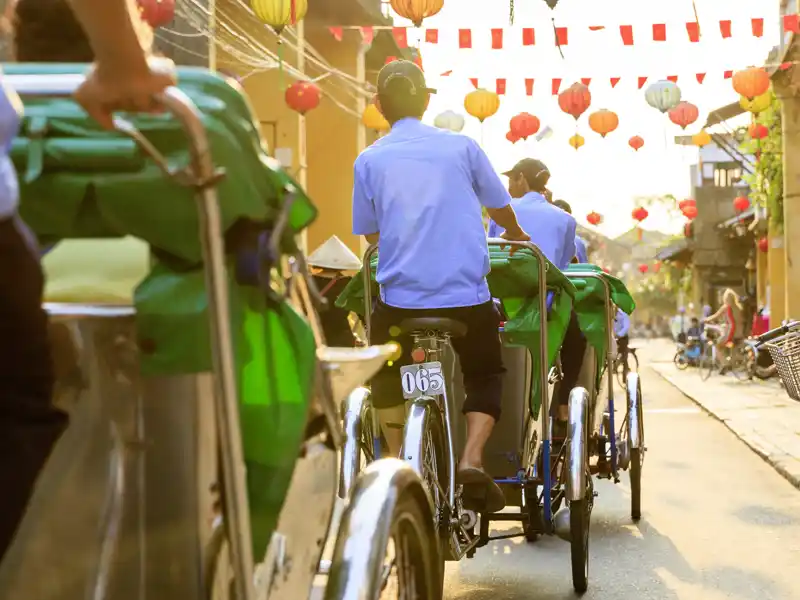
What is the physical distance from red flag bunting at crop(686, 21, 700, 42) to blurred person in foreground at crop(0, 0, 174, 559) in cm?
1245

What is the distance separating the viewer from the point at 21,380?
175 cm

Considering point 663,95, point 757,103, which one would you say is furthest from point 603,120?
point 757,103

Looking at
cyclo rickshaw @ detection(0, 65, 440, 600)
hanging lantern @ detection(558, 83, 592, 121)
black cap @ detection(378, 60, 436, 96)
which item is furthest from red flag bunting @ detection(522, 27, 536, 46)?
cyclo rickshaw @ detection(0, 65, 440, 600)

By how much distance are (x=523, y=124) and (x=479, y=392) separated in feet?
43.0

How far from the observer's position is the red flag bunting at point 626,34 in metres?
13.9

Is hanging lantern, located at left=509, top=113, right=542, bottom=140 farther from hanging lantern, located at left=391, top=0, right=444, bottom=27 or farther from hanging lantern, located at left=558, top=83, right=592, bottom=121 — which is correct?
hanging lantern, located at left=391, top=0, right=444, bottom=27

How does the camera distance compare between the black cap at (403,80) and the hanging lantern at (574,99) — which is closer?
the black cap at (403,80)

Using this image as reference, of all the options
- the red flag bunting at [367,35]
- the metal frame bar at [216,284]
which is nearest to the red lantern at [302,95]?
the red flag bunting at [367,35]

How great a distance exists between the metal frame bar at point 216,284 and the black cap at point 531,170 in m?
5.06

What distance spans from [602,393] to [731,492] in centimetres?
168

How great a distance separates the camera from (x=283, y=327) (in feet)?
7.14

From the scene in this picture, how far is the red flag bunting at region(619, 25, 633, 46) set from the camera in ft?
45.5

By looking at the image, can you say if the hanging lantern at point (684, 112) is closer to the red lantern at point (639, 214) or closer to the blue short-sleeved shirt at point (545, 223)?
the blue short-sleeved shirt at point (545, 223)

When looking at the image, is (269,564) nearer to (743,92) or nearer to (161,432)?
(161,432)
